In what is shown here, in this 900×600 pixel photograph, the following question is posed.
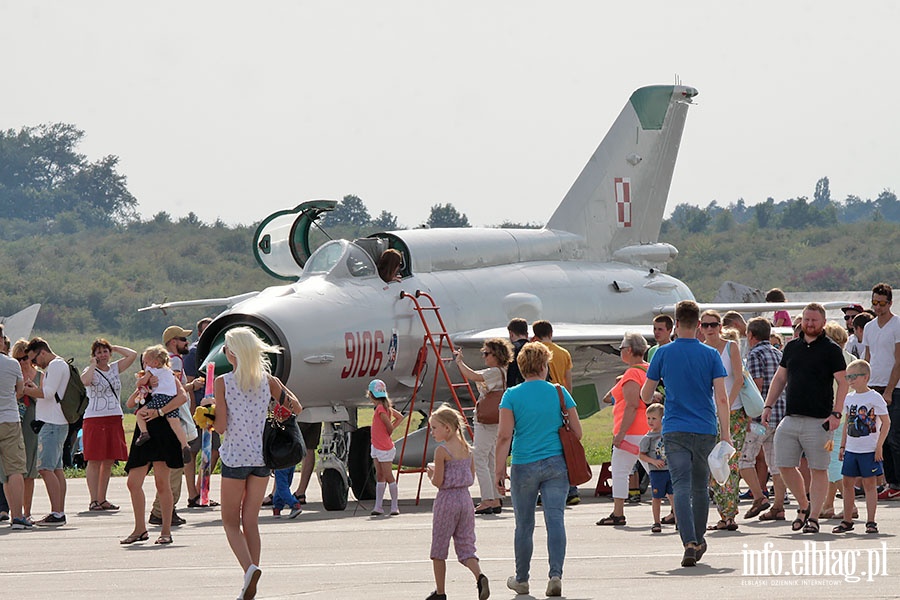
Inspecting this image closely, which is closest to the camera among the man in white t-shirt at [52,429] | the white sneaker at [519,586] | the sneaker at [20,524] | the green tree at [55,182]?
the white sneaker at [519,586]

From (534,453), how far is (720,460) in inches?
63.5

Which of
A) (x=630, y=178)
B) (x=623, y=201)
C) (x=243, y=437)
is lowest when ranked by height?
(x=243, y=437)

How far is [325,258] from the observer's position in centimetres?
1800

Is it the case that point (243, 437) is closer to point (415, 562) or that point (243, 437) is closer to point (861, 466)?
point (415, 562)

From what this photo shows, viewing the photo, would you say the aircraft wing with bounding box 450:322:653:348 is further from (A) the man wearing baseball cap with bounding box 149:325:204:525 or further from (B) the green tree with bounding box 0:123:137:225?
(B) the green tree with bounding box 0:123:137:225

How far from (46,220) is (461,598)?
105m

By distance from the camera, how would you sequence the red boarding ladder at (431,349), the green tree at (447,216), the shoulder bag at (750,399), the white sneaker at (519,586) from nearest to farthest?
the white sneaker at (519,586) → the shoulder bag at (750,399) → the red boarding ladder at (431,349) → the green tree at (447,216)

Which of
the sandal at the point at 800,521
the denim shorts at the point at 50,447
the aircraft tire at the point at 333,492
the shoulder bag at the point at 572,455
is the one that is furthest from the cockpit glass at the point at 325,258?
the shoulder bag at the point at 572,455

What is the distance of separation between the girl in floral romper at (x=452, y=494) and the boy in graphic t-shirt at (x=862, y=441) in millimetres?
3827

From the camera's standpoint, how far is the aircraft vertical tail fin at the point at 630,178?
23391 millimetres

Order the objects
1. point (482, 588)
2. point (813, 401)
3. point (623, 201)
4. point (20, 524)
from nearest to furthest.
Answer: point (482, 588), point (813, 401), point (20, 524), point (623, 201)

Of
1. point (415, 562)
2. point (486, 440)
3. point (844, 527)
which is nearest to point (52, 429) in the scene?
point (486, 440)

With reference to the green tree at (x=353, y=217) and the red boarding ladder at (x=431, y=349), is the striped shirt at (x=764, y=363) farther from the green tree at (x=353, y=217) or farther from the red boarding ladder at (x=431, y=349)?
the green tree at (x=353, y=217)

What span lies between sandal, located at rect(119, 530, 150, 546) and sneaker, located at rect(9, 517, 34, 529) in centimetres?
199
